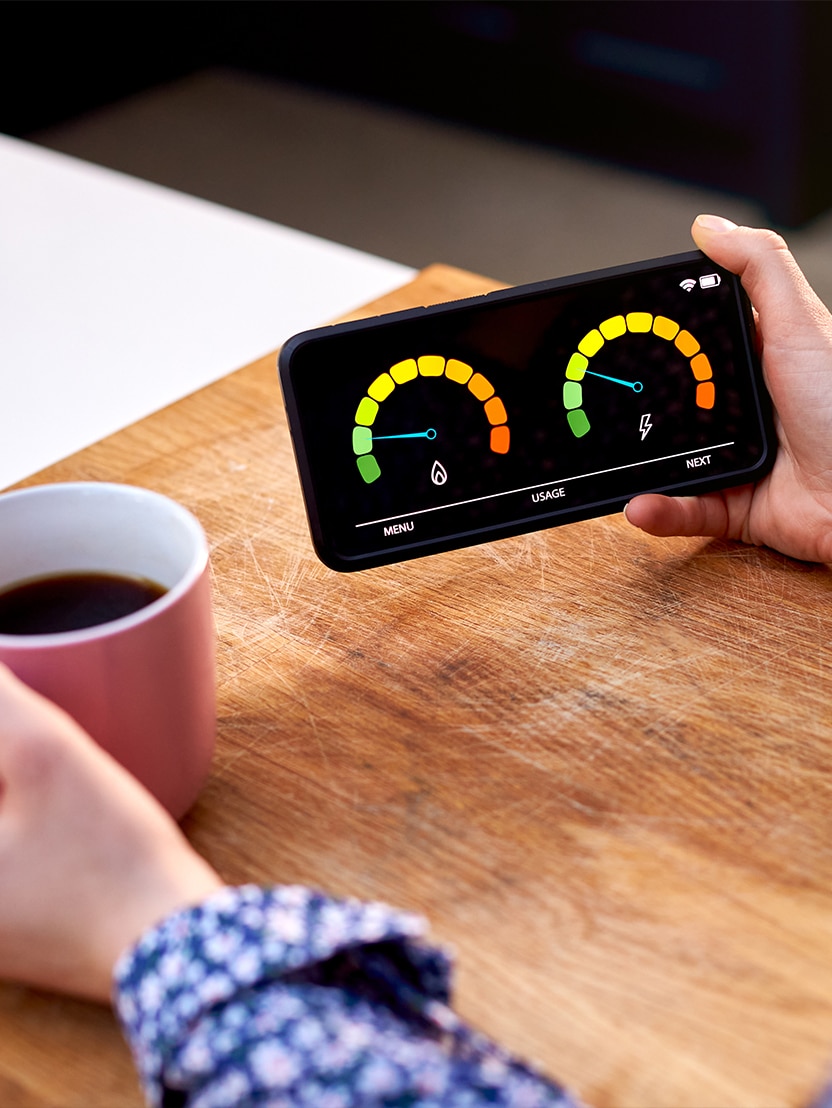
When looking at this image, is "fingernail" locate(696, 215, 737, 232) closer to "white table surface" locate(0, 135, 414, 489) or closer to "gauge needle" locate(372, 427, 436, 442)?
"gauge needle" locate(372, 427, 436, 442)

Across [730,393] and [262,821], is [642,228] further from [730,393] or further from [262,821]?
[262,821]

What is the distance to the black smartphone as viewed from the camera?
0.63 m

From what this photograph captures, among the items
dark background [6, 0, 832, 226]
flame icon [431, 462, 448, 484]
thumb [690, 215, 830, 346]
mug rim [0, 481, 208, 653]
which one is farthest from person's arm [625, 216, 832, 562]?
dark background [6, 0, 832, 226]

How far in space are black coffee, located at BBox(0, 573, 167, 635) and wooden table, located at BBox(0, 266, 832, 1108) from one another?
3.5 inches

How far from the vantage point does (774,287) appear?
70 cm

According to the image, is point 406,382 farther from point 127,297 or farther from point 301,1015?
point 127,297

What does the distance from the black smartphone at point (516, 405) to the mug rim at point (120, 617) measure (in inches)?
4.1

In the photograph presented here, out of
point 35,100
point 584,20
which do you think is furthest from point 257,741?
point 35,100

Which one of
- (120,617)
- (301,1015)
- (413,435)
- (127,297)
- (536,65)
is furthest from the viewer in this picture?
(536,65)

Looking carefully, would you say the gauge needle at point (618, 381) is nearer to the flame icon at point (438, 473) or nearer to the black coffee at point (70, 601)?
the flame icon at point (438, 473)

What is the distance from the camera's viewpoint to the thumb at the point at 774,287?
2.24ft

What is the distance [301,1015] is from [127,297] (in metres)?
0.81

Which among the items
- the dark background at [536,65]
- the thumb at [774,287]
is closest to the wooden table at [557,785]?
the thumb at [774,287]

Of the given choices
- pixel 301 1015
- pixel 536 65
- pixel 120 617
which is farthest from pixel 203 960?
pixel 536 65
